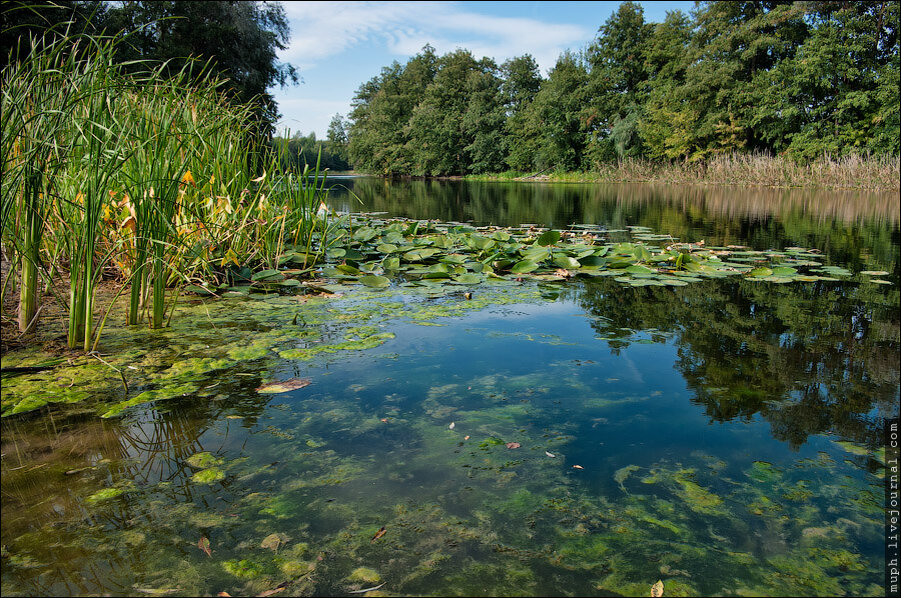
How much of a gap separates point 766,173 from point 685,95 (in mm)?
7027

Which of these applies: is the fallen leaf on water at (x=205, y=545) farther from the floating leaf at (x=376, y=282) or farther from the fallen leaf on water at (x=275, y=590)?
the floating leaf at (x=376, y=282)

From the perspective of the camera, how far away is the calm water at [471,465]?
3.31 ft

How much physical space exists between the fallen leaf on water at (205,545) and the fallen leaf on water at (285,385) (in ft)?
2.55

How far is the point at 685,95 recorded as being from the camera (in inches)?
857

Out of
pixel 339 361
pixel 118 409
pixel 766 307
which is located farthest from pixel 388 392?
pixel 766 307

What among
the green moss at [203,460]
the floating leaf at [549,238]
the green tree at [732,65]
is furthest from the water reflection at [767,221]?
the green tree at [732,65]

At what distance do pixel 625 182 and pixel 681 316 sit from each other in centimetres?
2163

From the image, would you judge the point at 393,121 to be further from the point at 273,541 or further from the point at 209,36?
the point at 273,541

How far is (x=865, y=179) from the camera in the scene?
13.9 meters

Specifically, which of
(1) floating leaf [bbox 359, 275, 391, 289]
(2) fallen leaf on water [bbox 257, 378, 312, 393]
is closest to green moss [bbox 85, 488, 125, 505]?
(2) fallen leaf on water [bbox 257, 378, 312, 393]

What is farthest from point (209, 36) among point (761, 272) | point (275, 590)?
point (275, 590)

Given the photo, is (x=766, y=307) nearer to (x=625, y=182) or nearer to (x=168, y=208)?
(x=168, y=208)

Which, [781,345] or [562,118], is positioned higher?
[562,118]

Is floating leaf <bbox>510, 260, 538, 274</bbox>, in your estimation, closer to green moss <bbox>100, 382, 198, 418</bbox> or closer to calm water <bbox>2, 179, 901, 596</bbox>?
calm water <bbox>2, 179, 901, 596</bbox>
